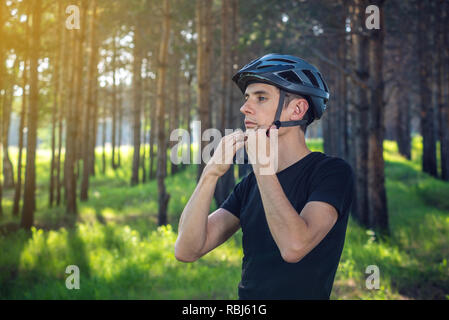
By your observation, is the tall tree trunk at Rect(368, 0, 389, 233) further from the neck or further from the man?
the neck

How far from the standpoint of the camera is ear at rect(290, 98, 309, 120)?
9.07ft

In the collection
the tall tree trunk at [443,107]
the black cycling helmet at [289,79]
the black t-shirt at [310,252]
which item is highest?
the tall tree trunk at [443,107]

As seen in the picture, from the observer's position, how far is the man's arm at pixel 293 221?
2.24 meters

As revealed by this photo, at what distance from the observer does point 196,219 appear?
2.61 meters

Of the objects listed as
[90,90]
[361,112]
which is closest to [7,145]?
[90,90]

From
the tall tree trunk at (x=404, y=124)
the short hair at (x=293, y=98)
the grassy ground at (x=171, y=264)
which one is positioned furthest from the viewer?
the tall tree trunk at (x=404, y=124)

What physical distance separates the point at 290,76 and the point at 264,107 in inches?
10.5

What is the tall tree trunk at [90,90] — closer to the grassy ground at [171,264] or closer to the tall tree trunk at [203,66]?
the tall tree trunk at [203,66]

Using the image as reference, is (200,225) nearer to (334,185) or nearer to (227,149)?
(227,149)

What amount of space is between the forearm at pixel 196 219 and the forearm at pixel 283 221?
1.13 ft

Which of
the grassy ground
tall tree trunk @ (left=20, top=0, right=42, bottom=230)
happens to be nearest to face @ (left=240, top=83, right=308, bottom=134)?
the grassy ground

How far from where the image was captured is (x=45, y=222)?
15.0m

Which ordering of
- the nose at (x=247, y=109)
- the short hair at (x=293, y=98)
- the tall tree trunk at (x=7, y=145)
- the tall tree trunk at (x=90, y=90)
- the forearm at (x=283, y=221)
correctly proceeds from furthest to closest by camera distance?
the tall tree trunk at (x=7, y=145), the tall tree trunk at (x=90, y=90), the short hair at (x=293, y=98), the nose at (x=247, y=109), the forearm at (x=283, y=221)

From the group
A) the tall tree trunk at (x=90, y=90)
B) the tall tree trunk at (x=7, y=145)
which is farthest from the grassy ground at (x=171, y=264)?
the tall tree trunk at (x=7, y=145)
